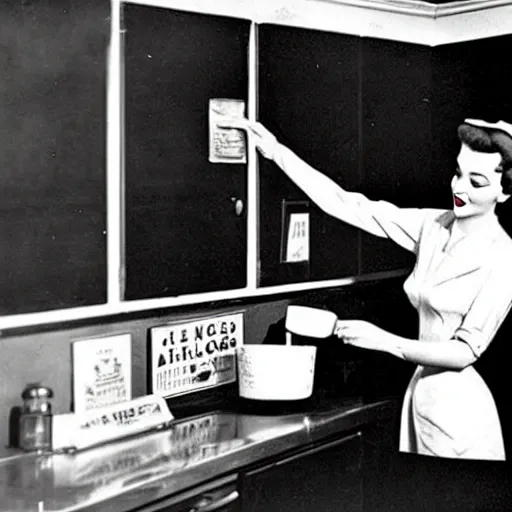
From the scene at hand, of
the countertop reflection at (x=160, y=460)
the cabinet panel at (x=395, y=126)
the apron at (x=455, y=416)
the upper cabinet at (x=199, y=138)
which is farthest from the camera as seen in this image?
the cabinet panel at (x=395, y=126)

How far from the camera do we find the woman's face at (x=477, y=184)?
225 cm

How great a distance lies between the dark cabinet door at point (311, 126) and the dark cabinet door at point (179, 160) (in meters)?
0.09

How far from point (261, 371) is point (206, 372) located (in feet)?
0.63

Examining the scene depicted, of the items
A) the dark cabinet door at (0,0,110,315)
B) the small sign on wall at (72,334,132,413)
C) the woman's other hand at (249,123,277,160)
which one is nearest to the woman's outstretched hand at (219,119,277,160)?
the woman's other hand at (249,123,277,160)

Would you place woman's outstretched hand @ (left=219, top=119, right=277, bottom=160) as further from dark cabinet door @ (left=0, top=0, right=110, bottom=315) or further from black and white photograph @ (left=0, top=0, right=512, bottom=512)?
dark cabinet door @ (left=0, top=0, right=110, bottom=315)

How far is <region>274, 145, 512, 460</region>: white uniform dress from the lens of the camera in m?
2.28

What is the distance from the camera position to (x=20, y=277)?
1998 millimetres

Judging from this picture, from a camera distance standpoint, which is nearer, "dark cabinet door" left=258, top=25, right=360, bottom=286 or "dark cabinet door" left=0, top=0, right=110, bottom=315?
"dark cabinet door" left=0, top=0, right=110, bottom=315

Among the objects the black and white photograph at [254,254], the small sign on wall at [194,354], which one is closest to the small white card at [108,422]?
the black and white photograph at [254,254]

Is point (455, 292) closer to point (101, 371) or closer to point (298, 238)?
point (298, 238)

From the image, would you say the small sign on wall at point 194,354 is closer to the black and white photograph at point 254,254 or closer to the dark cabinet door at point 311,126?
the black and white photograph at point 254,254

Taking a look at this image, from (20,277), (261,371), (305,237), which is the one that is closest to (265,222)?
(305,237)

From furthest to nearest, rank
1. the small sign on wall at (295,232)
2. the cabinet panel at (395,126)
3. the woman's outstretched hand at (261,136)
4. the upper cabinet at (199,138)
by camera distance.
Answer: the cabinet panel at (395,126) → the small sign on wall at (295,232) → the woman's outstretched hand at (261,136) → the upper cabinet at (199,138)

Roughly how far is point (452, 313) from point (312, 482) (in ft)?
1.92
